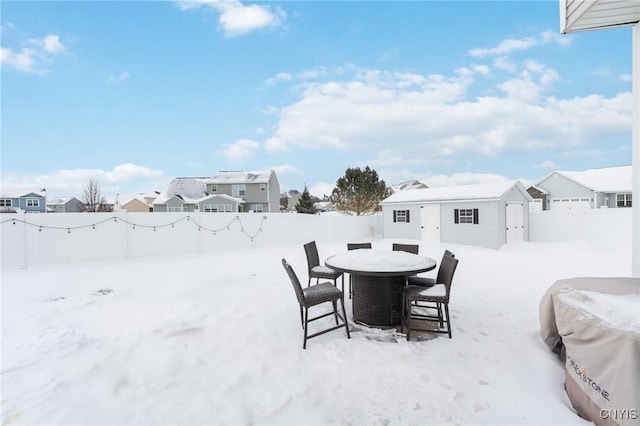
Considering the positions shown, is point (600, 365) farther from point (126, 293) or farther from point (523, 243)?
point (523, 243)

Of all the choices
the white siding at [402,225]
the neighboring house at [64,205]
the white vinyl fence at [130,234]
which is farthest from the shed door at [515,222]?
the neighboring house at [64,205]

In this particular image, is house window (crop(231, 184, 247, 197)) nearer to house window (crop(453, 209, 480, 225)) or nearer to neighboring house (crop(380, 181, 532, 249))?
neighboring house (crop(380, 181, 532, 249))

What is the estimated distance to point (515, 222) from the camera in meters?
12.5

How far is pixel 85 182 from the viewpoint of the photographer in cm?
2867

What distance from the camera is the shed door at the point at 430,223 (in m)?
13.6

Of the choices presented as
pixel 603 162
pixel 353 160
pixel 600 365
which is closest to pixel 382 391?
pixel 600 365

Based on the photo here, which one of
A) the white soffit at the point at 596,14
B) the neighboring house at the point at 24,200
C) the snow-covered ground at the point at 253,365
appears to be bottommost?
the snow-covered ground at the point at 253,365

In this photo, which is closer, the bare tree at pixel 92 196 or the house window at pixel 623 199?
the house window at pixel 623 199

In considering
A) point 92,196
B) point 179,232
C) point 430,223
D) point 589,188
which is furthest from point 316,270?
point 92,196

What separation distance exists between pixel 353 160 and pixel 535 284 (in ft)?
58.3

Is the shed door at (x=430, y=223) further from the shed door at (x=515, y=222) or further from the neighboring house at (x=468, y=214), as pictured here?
the shed door at (x=515, y=222)

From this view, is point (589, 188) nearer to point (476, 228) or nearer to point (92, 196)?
point (476, 228)

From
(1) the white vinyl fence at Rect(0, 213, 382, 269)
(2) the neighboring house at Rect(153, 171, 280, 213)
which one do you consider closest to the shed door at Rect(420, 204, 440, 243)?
(1) the white vinyl fence at Rect(0, 213, 382, 269)

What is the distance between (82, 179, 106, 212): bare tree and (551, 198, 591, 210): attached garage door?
39192 millimetres
